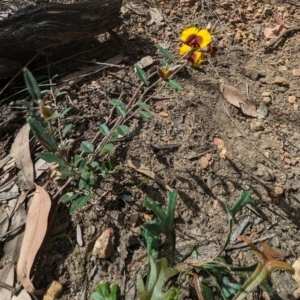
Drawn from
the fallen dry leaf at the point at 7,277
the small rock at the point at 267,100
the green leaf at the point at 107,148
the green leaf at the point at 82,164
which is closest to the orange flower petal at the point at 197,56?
the green leaf at the point at 107,148

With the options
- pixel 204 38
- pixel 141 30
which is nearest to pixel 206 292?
pixel 204 38

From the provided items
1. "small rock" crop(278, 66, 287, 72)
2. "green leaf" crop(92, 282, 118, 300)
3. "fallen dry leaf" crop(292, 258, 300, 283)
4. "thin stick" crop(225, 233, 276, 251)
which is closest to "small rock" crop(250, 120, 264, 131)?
"small rock" crop(278, 66, 287, 72)

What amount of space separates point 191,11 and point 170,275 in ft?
5.00

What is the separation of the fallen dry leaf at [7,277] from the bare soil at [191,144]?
0.10m

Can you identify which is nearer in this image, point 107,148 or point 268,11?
point 107,148

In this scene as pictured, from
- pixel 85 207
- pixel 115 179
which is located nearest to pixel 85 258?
pixel 85 207

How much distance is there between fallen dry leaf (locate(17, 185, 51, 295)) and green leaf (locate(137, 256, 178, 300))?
0.35m

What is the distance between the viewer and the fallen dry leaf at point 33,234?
5.18 feet

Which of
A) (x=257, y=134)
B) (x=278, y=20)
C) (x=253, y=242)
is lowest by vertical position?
(x=253, y=242)

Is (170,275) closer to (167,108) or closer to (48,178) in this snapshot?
(48,178)

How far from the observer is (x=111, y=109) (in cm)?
199

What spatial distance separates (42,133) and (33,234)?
1.38 ft

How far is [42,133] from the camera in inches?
57.0

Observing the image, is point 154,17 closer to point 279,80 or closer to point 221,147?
point 279,80
